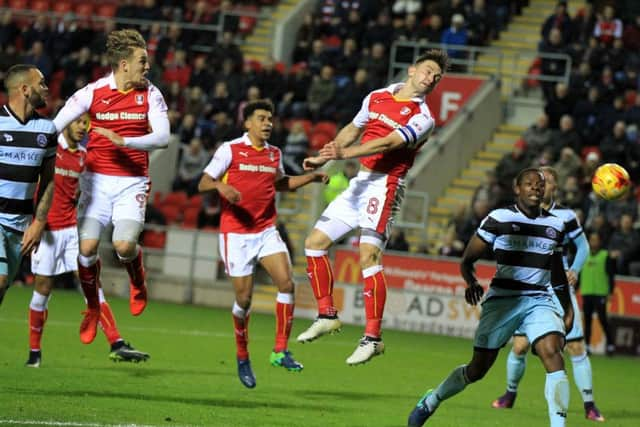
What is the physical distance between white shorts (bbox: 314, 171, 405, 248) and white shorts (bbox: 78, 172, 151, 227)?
177 centimetres

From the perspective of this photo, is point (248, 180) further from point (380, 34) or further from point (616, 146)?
point (380, 34)

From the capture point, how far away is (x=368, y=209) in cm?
1135

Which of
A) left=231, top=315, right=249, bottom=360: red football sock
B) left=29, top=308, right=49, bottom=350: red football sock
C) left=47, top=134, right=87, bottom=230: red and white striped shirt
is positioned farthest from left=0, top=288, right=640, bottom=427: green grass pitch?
left=47, top=134, right=87, bottom=230: red and white striped shirt

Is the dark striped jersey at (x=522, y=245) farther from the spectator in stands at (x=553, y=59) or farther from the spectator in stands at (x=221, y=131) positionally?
the spectator in stands at (x=553, y=59)

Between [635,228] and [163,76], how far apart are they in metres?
12.4

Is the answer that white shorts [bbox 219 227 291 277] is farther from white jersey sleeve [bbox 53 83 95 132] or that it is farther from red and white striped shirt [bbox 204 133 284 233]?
white jersey sleeve [bbox 53 83 95 132]

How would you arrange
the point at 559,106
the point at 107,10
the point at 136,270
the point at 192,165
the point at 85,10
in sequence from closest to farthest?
the point at 136,270, the point at 559,106, the point at 192,165, the point at 107,10, the point at 85,10

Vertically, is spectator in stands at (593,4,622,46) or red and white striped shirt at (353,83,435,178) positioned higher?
spectator in stands at (593,4,622,46)

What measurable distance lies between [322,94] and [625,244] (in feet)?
26.7

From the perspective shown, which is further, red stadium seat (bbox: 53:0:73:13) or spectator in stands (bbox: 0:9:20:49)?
red stadium seat (bbox: 53:0:73:13)

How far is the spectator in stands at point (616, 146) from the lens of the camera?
24250 millimetres

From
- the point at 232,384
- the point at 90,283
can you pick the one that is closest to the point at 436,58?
the point at 90,283

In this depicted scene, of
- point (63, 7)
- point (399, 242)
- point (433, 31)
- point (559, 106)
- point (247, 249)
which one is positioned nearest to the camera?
point (247, 249)

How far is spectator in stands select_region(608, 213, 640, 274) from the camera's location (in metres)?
22.7
